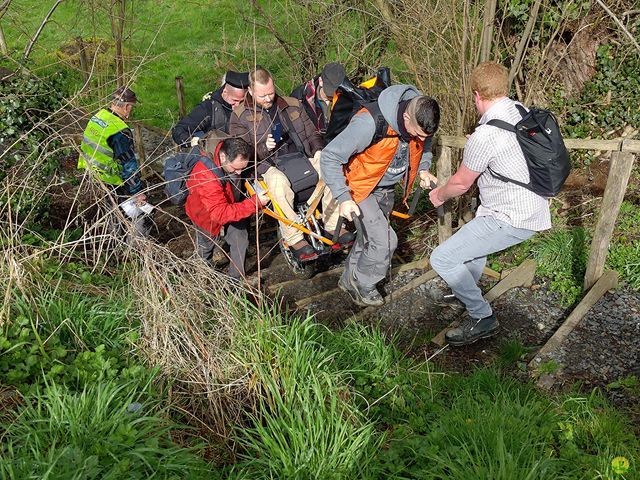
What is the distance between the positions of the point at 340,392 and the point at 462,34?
11.5 feet

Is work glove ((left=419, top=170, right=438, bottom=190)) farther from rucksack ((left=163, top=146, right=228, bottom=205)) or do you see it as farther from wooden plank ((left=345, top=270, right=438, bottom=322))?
rucksack ((left=163, top=146, right=228, bottom=205))

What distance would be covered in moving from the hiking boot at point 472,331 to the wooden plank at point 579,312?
0.44 meters

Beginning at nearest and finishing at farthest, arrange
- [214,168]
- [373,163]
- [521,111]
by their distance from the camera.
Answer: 1. [521,111]
2. [373,163]
3. [214,168]

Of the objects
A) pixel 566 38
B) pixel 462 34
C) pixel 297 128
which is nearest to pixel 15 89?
pixel 297 128

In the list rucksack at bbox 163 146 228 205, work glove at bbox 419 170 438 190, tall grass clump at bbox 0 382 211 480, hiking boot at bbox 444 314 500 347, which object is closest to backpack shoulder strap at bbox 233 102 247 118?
rucksack at bbox 163 146 228 205

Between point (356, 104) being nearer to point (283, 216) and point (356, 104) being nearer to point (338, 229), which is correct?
point (338, 229)

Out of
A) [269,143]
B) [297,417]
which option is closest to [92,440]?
[297,417]

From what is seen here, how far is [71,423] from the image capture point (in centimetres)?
281

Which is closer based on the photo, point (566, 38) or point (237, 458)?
point (237, 458)

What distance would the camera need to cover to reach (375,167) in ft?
14.8

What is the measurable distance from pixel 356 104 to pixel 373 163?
0.47m

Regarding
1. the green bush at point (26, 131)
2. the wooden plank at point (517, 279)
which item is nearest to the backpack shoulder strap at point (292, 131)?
the green bush at point (26, 131)

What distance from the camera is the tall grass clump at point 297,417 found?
2.94m

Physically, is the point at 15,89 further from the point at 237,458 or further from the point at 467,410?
the point at 467,410
